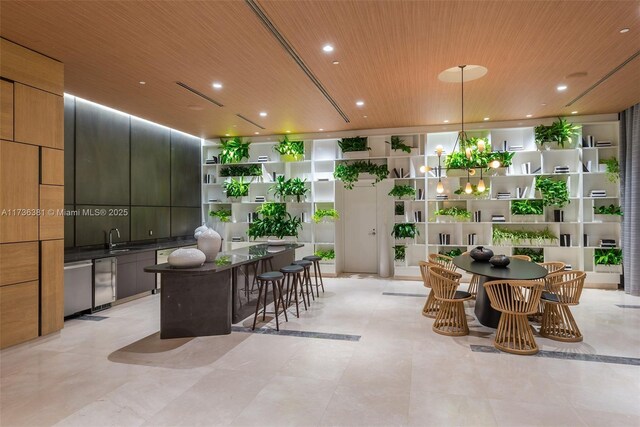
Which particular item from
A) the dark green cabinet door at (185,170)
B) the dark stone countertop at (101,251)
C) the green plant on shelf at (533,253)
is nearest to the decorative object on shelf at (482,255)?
the green plant on shelf at (533,253)

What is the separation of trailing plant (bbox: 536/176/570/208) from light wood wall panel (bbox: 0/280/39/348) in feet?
27.3

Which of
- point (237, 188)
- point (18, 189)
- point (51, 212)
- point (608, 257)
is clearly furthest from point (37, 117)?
point (608, 257)

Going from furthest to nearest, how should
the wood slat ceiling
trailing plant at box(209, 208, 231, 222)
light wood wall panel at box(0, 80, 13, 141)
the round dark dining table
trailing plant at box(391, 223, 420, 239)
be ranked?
1. trailing plant at box(209, 208, 231, 222)
2. trailing plant at box(391, 223, 420, 239)
3. the round dark dining table
4. light wood wall panel at box(0, 80, 13, 141)
5. the wood slat ceiling

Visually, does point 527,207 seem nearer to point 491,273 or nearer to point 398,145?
point 398,145

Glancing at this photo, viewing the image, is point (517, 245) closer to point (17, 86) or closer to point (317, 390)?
point (317, 390)

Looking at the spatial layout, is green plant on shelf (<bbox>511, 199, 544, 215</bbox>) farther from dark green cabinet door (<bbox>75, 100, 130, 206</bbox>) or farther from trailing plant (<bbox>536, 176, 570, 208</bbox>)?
dark green cabinet door (<bbox>75, 100, 130, 206</bbox>)

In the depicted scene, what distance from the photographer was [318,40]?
3961 mm

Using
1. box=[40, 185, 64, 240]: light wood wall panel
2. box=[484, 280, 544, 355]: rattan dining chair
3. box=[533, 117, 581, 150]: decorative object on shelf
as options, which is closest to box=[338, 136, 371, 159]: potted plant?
box=[533, 117, 581, 150]: decorative object on shelf

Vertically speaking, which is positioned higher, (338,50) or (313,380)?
(338,50)

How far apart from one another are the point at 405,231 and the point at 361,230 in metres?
1.16

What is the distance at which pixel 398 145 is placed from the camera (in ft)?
27.2

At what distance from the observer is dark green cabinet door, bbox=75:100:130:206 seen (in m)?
6.04

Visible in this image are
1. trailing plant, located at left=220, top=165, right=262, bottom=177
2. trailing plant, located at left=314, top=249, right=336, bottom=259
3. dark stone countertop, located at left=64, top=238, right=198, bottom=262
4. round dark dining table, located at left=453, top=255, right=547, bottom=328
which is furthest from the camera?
trailing plant, located at left=220, top=165, right=262, bottom=177

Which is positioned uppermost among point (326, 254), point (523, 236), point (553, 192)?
point (553, 192)
